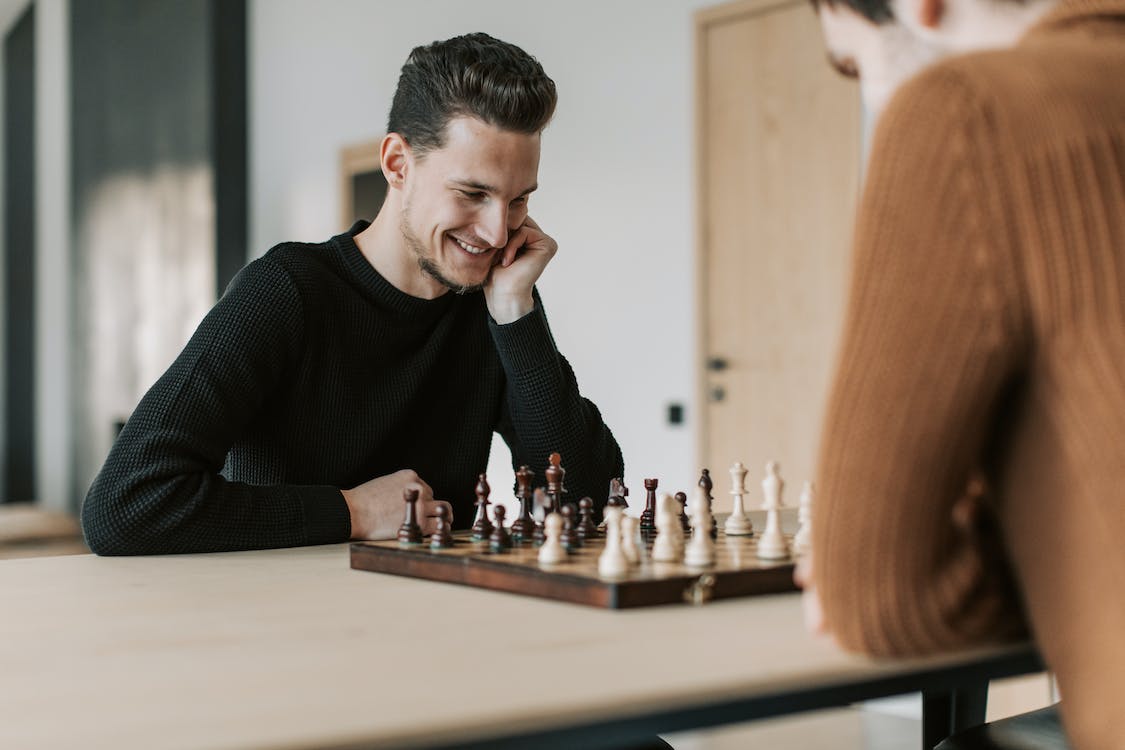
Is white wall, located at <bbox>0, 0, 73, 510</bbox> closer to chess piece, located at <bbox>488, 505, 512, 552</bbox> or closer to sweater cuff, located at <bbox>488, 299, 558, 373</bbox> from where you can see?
sweater cuff, located at <bbox>488, 299, 558, 373</bbox>

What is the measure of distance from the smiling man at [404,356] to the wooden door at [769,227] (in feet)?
6.32

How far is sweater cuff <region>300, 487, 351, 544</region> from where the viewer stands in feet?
5.61

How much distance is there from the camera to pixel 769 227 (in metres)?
4.16

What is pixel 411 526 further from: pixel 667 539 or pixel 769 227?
pixel 769 227

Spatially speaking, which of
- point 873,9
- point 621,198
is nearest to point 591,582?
point 873,9

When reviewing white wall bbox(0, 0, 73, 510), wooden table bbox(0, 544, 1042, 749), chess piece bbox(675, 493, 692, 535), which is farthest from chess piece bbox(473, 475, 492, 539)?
white wall bbox(0, 0, 73, 510)

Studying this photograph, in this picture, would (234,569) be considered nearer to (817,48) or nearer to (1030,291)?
(1030,291)

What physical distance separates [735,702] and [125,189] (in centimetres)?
741

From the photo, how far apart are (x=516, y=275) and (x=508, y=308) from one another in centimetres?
6

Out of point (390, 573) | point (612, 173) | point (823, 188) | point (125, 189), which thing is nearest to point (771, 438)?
point (823, 188)

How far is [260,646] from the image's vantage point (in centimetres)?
101

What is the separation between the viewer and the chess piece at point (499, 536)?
1.40m

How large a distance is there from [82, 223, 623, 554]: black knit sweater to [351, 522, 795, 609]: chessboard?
1.00ft

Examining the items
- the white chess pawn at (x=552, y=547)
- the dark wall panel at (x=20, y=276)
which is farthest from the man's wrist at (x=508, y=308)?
the dark wall panel at (x=20, y=276)
